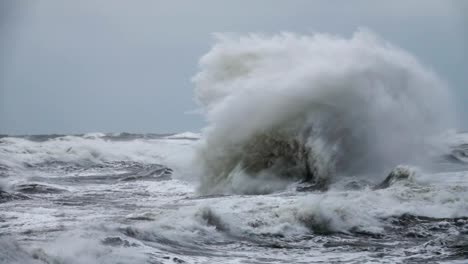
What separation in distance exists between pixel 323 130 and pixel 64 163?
18.5 metres

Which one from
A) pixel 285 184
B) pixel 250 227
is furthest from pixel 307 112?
pixel 250 227

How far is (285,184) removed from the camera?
14.2 meters

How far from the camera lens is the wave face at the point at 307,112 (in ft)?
49.1

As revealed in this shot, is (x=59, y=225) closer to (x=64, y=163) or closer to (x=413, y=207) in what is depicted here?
(x=413, y=207)

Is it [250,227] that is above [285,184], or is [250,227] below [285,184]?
below

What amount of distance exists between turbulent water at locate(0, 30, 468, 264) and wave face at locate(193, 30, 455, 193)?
0.10ft

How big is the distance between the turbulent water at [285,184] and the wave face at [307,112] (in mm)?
31

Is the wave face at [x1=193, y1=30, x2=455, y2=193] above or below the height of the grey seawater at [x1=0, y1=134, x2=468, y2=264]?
above

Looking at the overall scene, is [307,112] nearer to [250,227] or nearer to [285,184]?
[285,184]

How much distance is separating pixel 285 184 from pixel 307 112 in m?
2.21

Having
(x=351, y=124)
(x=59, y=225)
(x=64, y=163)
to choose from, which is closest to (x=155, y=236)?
(x=59, y=225)

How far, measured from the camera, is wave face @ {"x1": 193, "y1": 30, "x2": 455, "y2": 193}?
589 inches

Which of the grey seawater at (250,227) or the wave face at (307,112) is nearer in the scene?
the grey seawater at (250,227)

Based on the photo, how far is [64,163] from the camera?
3078 centimetres
